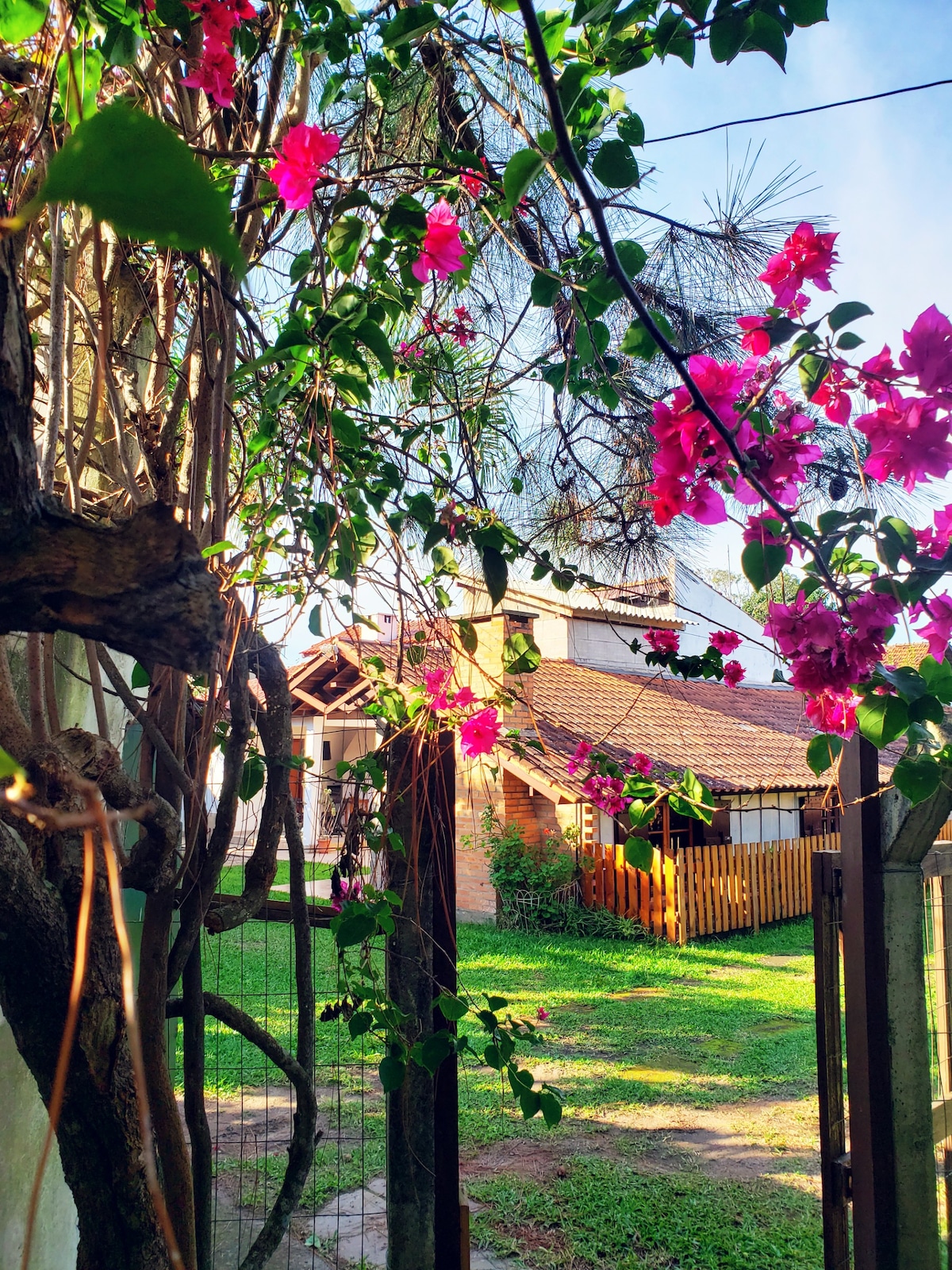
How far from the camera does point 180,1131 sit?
1.09 metres

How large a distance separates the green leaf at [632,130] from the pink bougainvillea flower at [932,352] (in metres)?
0.38

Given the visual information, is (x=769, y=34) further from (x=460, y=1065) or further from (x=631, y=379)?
(x=460, y=1065)

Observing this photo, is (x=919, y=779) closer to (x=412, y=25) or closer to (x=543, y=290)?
(x=543, y=290)

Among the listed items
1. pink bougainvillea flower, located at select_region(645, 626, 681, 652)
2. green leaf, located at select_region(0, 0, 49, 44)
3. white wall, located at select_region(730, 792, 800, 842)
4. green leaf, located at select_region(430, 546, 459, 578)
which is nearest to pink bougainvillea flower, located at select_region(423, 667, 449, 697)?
green leaf, located at select_region(430, 546, 459, 578)

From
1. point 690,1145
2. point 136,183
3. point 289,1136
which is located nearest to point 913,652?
point 136,183

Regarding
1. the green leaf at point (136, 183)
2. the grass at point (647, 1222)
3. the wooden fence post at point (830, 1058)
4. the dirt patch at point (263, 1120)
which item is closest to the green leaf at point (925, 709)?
the green leaf at point (136, 183)

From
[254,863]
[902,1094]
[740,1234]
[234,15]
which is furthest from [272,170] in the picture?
[740,1234]

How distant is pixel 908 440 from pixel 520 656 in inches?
31.3

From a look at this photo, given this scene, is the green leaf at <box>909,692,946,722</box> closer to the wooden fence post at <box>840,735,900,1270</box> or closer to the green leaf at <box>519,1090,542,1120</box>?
the green leaf at <box>519,1090,542,1120</box>

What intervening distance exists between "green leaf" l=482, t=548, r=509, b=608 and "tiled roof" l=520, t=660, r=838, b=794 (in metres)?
7.44

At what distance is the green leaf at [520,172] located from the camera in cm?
77

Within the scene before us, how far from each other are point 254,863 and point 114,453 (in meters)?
0.75

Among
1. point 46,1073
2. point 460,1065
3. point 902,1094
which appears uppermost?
point 46,1073

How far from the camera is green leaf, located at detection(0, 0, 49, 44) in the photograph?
0.56m
